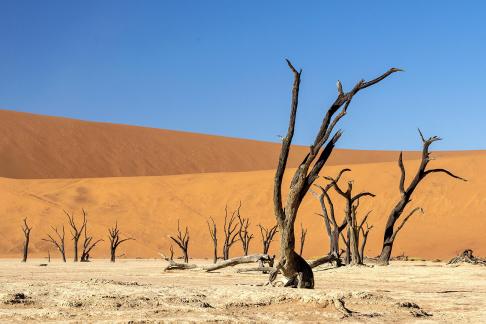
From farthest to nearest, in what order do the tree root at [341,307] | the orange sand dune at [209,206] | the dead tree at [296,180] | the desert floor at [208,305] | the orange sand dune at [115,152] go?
the orange sand dune at [115,152] < the orange sand dune at [209,206] < the dead tree at [296,180] < the tree root at [341,307] < the desert floor at [208,305]

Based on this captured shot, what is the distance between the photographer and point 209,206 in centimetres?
5712

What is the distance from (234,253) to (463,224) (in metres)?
14.1

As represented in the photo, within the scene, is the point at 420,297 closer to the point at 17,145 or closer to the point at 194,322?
the point at 194,322

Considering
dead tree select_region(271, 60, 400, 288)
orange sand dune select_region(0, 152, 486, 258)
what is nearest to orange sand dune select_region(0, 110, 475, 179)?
orange sand dune select_region(0, 152, 486, 258)

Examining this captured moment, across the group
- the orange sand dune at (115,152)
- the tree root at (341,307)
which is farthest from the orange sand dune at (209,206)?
the tree root at (341,307)

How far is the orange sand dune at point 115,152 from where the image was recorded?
273ft

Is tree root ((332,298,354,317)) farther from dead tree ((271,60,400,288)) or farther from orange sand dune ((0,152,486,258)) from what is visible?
orange sand dune ((0,152,486,258))

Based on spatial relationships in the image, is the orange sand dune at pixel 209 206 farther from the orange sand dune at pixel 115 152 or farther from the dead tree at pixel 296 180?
the dead tree at pixel 296 180

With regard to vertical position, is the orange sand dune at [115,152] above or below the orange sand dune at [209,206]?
above

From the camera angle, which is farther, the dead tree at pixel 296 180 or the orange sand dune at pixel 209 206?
the orange sand dune at pixel 209 206

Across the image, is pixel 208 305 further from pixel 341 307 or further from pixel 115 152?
pixel 115 152

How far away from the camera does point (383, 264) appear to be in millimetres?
22422

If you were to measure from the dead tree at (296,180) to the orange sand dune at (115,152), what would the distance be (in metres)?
68.7

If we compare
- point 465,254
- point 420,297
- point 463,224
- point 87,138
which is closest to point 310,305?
point 420,297
